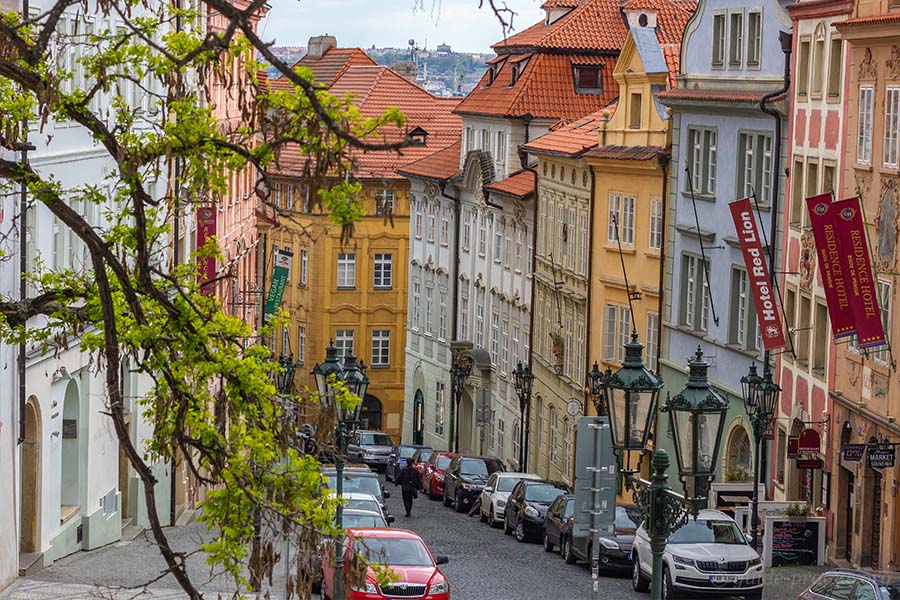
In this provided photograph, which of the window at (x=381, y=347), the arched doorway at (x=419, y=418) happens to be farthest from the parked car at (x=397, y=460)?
the window at (x=381, y=347)

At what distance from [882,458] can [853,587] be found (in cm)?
884

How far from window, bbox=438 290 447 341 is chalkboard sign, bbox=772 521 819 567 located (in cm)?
3997

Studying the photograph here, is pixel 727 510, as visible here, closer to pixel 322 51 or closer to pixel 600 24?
pixel 600 24

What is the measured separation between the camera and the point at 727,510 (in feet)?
123

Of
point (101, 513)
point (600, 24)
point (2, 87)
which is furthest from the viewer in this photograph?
point (600, 24)

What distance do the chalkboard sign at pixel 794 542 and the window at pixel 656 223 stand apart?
48.6 feet

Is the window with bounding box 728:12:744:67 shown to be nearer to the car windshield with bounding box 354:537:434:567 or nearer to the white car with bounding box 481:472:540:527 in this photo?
the white car with bounding box 481:472:540:527

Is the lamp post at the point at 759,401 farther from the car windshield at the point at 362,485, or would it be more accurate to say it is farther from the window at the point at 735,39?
the window at the point at 735,39

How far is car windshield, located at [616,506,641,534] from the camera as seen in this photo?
32.5 metres

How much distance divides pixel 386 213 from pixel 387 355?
76409 millimetres

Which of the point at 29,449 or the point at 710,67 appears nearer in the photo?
the point at 29,449

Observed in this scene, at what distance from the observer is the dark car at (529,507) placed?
38.2 m

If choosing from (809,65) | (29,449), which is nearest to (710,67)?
(809,65)

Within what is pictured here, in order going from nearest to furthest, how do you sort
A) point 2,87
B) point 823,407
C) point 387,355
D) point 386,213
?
point 386,213, point 2,87, point 823,407, point 387,355
